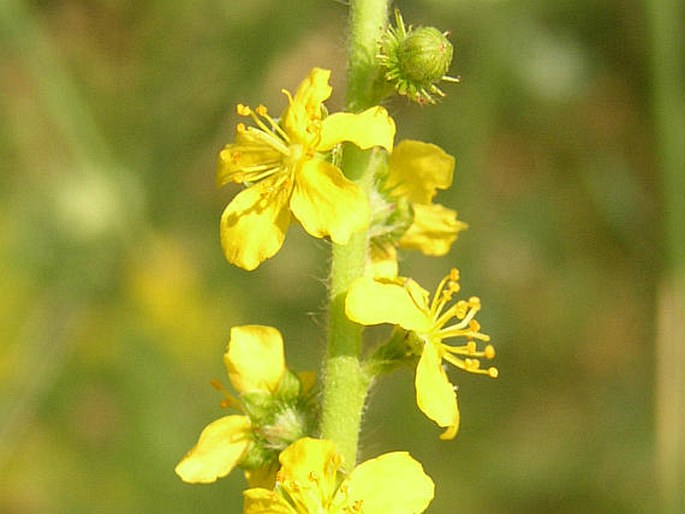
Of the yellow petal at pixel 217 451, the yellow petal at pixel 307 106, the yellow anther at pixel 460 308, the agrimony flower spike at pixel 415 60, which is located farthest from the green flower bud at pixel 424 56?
the yellow petal at pixel 217 451

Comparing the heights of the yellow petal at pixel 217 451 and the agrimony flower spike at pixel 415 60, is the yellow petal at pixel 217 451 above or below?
below

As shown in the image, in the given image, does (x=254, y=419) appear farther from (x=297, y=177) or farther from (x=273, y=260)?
(x=273, y=260)

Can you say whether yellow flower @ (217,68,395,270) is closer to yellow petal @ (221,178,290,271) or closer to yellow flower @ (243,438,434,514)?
yellow petal @ (221,178,290,271)

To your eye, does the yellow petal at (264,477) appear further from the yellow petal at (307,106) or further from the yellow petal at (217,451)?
the yellow petal at (307,106)

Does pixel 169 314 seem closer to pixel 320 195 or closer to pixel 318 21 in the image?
pixel 318 21

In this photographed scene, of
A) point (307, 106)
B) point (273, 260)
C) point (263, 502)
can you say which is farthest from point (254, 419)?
point (273, 260)

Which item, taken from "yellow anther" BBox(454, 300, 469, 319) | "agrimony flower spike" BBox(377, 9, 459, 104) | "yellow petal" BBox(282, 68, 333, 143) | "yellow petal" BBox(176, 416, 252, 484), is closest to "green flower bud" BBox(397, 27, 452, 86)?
"agrimony flower spike" BBox(377, 9, 459, 104)
